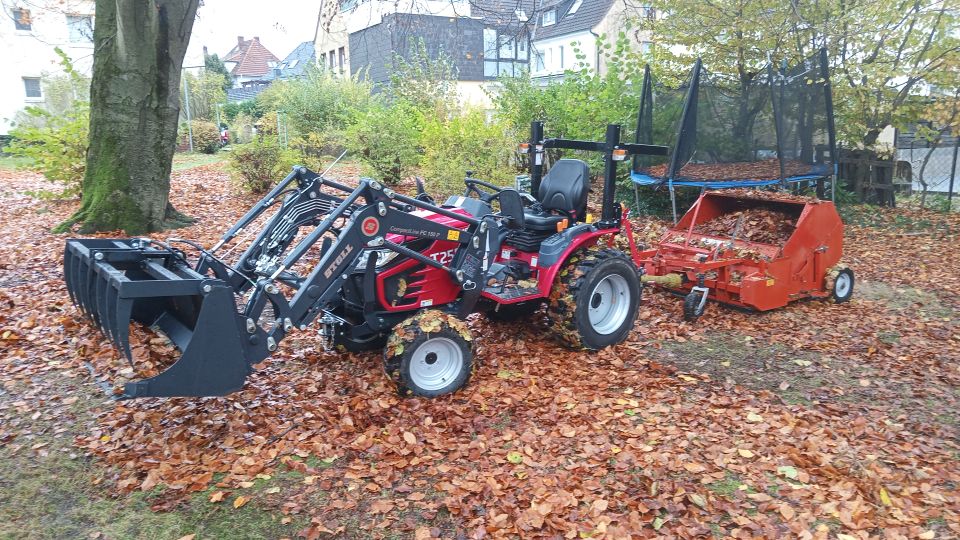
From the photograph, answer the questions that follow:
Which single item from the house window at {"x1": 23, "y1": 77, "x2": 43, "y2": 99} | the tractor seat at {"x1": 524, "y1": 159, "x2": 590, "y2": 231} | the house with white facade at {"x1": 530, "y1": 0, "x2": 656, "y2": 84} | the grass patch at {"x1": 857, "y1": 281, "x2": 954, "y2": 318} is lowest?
the grass patch at {"x1": 857, "y1": 281, "x2": 954, "y2": 318}

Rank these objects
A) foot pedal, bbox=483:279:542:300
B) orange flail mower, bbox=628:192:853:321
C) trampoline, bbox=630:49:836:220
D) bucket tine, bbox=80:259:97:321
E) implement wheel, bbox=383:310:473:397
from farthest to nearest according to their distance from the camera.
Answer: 1. trampoline, bbox=630:49:836:220
2. orange flail mower, bbox=628:192:853:321
3. foot pedal, bbox=483:279:542:300
4. implement wheel, bbox=383:310:473:397
5. bucket tine, bbox=80:259:97:321

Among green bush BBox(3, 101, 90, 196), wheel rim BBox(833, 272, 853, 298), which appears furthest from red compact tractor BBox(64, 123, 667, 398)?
green bush BBox(3, 101, 90, 196)

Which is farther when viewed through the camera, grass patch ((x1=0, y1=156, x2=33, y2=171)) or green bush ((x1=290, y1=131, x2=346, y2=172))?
grass patch ((x1=0, y1=156, x2=33, y2=171))

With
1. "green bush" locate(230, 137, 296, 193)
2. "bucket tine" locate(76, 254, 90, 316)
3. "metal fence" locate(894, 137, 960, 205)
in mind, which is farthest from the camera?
"metal fence" locate(894, 137, 960, 205)

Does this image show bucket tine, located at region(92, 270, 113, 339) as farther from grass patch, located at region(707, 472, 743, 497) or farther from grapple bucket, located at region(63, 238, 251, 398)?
grass patch, located at region(707, 472, 743, 497)

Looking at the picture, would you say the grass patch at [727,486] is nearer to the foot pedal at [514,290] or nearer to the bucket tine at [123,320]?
the foot pedal at [514,290]

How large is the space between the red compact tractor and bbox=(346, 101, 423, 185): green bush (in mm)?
7724

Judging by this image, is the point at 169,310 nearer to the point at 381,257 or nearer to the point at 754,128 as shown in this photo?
the point at 381,257

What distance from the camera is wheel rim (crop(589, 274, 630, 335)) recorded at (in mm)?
6441

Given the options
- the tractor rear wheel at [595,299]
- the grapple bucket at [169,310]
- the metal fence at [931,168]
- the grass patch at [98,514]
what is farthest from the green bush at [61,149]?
the metal fence at [931,168]

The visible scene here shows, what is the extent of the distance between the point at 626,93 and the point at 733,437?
383 inches

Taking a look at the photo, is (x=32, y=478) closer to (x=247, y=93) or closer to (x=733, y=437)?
(x=733, y=437)

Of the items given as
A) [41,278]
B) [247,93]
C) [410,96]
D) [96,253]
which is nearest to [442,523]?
[96,253]

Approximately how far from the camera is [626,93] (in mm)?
13250
